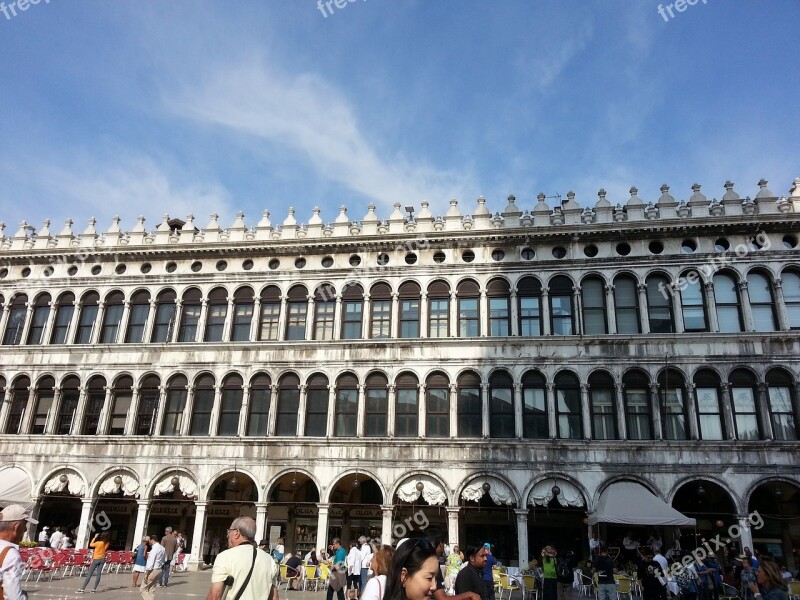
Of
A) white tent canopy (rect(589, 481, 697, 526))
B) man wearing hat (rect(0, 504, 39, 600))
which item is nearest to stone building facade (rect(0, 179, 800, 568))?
white tent canopy (rect(589, 481, 697, 526))

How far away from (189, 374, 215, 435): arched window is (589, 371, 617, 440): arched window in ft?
53.2

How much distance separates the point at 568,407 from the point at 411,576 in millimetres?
22517

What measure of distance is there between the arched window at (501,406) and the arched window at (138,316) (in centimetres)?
1652

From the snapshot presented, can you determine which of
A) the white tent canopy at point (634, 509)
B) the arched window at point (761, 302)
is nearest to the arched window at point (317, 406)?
the white tent canopy at point (634, 509)

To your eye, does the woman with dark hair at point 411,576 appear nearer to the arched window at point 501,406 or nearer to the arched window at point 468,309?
the arched window at point 501,406

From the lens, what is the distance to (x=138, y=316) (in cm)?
3052

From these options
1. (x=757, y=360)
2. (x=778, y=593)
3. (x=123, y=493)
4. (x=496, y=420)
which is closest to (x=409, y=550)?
(x=778, y=593)

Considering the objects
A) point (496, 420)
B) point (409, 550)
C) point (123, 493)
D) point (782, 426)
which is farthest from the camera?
point (123, 493)

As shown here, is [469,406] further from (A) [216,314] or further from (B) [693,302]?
(A) [216,314]

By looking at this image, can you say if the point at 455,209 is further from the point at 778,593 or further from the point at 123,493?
the point at 778,593

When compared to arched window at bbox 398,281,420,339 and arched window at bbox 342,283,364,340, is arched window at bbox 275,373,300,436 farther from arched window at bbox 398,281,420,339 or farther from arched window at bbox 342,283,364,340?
arched window at bbox 398,281,420,339

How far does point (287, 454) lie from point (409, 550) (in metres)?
23.5

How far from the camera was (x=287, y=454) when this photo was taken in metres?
26.6

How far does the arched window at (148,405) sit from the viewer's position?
28438 mm
